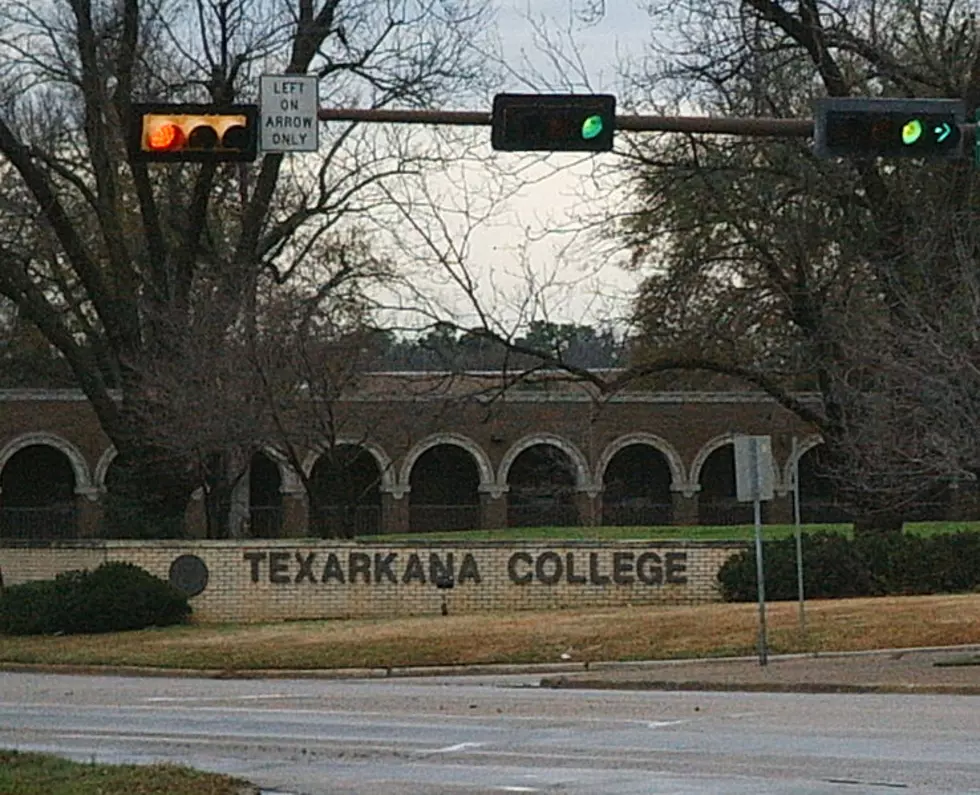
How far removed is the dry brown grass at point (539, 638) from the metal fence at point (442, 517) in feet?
91.4

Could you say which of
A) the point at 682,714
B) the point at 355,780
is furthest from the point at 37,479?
the point at 355,780

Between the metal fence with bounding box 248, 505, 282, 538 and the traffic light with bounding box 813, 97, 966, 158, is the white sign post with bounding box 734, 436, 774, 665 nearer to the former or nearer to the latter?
the traffic light with bounding box 813, 97, 966, 158

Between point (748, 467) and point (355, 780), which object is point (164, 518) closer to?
point (748, 467)

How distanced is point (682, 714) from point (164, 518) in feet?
77.4

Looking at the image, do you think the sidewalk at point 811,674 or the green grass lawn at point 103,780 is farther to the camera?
the sidewalk at point 811,674

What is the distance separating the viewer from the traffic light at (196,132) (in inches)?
637

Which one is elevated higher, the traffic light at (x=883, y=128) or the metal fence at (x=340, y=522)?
the traffic light at (x=883, y=128)

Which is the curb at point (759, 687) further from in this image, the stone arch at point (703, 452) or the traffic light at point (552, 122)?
the stone arch at point (703, 452)

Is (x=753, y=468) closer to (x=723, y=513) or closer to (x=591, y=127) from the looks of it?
(x=591, y=127)

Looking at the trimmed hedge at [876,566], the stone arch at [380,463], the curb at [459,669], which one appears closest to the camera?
the curb at [459,669]

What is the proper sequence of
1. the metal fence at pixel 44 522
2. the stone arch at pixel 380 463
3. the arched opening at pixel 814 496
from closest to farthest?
the stone arch at pixel 380 463 < the metal fence at pixel 44 522 < the arched opening at pixel 814 496

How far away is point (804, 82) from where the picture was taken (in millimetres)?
35750

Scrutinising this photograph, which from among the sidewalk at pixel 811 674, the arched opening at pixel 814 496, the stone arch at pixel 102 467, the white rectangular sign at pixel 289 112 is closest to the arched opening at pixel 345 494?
the stone arch at pixel 102 467

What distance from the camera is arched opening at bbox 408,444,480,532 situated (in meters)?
63.9
